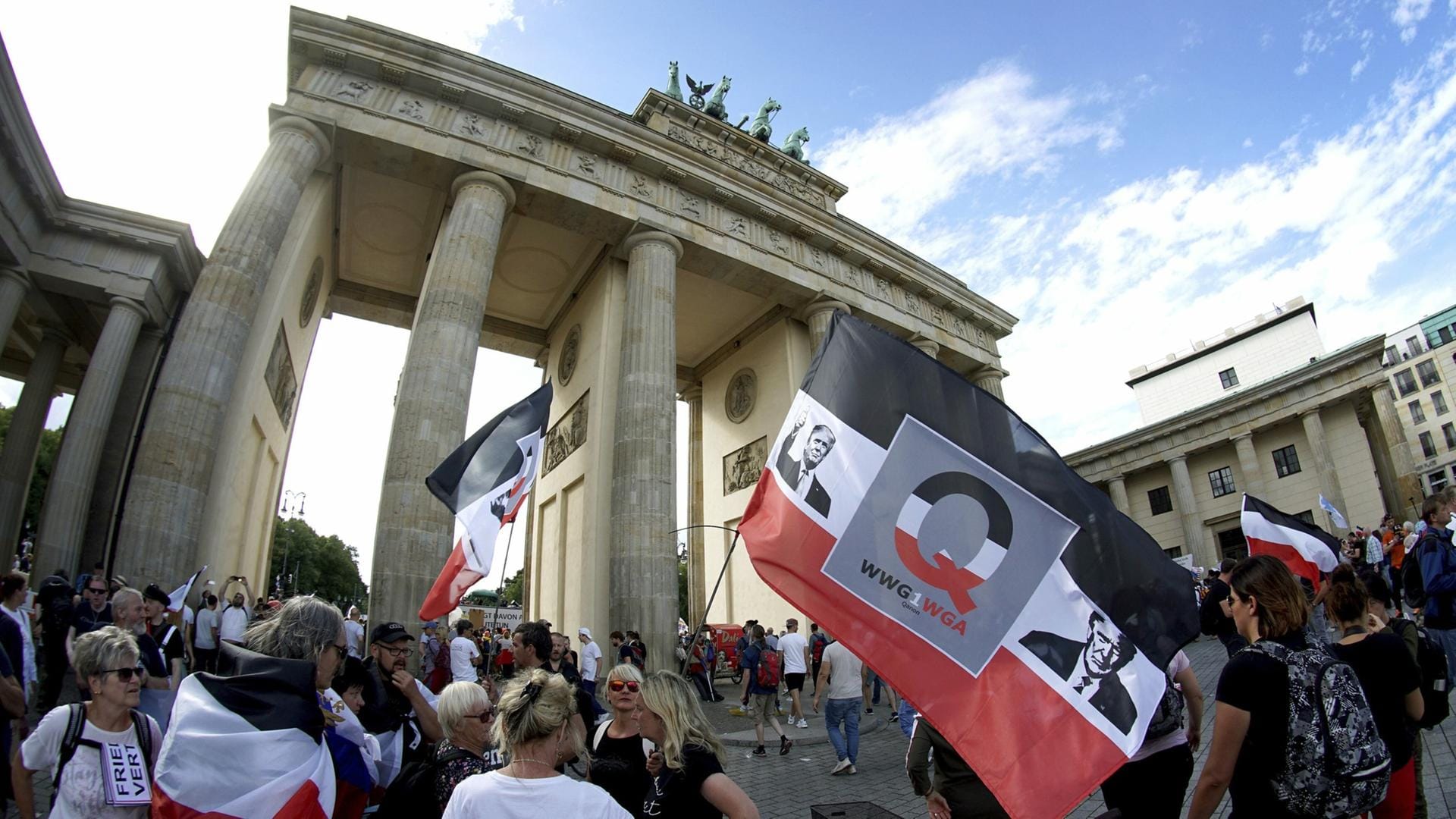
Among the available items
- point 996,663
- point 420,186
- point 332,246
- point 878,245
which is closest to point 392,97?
point 420,186

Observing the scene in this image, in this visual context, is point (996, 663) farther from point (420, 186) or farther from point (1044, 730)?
point (420, 186)

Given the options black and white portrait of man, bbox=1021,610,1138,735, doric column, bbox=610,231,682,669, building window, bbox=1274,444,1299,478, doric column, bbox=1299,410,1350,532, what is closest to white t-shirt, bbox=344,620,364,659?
doric column, bbox=610,231,682,669

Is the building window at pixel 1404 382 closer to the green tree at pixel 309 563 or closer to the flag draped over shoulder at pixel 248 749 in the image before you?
the flag draped over shoulder at pixel 248 749

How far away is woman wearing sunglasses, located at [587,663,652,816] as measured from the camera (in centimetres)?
277

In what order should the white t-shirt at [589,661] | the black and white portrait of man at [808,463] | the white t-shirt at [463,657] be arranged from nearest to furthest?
the black and white portrait of man at [808,463] < the white t-shirt at [463,657] < the white t-shirt at [589,661]

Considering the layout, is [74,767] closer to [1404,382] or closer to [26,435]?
[26,435]

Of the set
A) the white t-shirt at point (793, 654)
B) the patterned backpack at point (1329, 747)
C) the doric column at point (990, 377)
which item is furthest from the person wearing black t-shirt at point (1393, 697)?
the doric column at point (990, 377)

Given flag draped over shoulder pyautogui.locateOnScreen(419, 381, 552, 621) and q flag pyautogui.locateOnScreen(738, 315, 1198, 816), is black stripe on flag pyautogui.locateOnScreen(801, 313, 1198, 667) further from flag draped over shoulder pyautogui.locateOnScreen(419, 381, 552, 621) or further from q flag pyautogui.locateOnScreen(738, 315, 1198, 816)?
flag draped over shoulder pyautogui.locateOnScreen(419, 381, 552, 621)

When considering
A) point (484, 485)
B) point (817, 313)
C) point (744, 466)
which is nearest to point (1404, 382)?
point (817, 313)

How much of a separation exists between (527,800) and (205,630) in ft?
32.4

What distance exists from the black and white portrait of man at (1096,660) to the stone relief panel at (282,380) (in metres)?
16.1

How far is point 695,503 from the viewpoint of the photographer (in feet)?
78.4

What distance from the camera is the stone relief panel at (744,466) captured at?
835 inches

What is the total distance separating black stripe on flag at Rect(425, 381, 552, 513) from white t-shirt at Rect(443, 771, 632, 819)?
481cm
